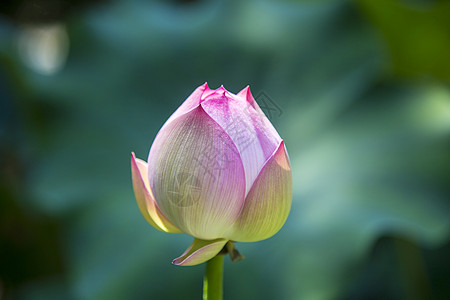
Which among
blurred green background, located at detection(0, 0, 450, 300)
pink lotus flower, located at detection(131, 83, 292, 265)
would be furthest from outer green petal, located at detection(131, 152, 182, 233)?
blurred green background, located at detection(0, 0, 450, 300)

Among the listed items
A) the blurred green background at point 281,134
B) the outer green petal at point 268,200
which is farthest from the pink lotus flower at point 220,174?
the blurred green background at point 281,134

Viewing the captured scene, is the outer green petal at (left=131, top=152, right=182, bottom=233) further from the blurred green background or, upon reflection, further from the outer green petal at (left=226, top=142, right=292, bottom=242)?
the blurred green background

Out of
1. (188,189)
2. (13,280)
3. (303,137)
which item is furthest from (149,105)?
(188,189)

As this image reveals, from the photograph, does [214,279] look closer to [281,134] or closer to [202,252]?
[202,252]

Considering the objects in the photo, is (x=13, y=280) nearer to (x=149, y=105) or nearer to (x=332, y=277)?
(x=149, y=105)

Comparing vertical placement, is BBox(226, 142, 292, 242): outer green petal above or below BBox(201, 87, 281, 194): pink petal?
below
